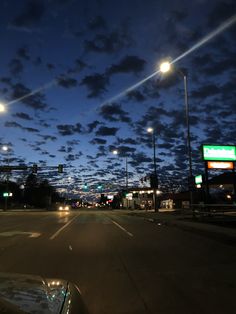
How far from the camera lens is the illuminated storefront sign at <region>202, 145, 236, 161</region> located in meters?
45.5

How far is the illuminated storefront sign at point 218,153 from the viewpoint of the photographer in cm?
4554

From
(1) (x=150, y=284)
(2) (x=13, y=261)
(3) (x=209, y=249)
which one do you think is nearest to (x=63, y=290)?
(1) (x=150, y=284)

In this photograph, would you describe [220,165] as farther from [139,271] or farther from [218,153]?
[139,271]

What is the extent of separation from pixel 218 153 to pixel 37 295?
44.1 metres

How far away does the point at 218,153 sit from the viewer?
152ft

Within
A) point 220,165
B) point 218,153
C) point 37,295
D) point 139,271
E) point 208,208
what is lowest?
point 139,271

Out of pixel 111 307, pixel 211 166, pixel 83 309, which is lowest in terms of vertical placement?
pixel 111 307

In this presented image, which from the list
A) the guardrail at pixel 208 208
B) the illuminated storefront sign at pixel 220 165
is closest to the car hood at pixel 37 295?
the guardrail at pixel 208 208

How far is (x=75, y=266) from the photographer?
11695 mm

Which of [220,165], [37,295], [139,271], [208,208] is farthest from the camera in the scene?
[220,165]

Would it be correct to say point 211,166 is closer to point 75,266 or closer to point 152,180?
point 152,180

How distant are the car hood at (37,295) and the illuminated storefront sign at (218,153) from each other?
136 ft

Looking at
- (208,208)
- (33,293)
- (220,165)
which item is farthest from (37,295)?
(220,165)

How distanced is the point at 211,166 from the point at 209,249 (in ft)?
100
